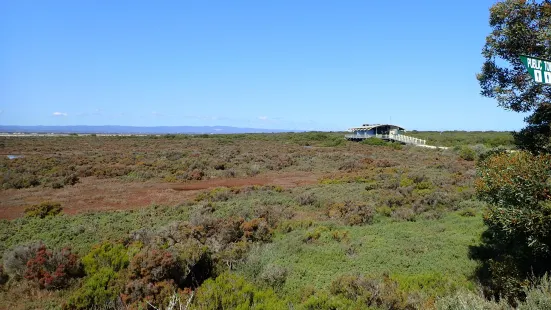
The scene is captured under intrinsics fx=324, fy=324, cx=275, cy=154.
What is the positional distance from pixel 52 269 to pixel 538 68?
9.97m

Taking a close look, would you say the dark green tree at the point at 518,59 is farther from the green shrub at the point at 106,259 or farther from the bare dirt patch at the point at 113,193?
the bare dirt patch at the point at 113,193

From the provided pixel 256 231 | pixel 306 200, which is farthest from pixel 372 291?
pixel 306 200

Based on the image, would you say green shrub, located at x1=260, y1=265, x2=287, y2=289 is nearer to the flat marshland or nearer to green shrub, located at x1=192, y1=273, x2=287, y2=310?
the flat marshland

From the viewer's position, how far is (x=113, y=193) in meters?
19.4

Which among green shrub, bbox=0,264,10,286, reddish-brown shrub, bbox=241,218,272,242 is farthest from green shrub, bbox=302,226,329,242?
green shrub, bbox=0,264,10,286

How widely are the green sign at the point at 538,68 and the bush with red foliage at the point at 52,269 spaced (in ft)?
30.4

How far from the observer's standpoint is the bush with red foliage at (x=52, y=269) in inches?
285

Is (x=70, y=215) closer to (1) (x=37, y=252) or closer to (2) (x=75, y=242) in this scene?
(2) (x=75, y=242)

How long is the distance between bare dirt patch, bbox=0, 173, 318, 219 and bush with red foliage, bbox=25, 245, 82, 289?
25.7ft

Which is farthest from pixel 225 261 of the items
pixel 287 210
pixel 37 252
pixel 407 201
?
pixel 407 201

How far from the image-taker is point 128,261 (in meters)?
7.62

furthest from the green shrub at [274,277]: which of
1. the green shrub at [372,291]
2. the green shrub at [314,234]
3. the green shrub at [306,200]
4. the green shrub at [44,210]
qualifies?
the green shrub at [44,210]

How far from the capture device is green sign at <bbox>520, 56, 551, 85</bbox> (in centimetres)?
376

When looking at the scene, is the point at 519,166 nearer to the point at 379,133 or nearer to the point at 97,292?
the point at 97,292
